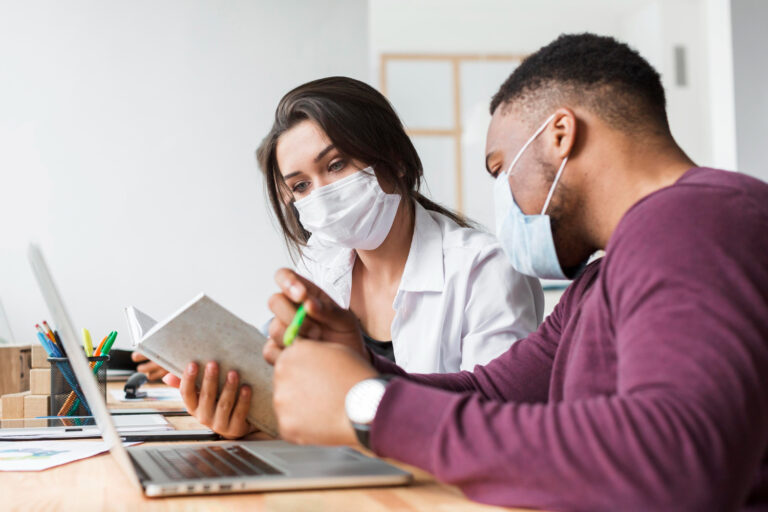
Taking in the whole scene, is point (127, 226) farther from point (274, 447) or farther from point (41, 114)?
point (274, 447)

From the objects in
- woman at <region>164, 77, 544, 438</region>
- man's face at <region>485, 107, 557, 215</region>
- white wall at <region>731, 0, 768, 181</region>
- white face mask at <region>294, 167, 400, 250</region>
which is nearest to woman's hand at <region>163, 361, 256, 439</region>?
man's face at <region>485, 107, 557, 215</region>

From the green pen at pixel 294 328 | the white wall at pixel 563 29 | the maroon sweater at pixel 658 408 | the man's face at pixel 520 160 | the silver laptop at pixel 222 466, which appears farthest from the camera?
the white wall at pixel 563 29

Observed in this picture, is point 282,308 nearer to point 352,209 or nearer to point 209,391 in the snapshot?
point 209,391

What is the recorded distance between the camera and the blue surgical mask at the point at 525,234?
3.36 feet

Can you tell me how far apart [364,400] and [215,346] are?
0.35 metres

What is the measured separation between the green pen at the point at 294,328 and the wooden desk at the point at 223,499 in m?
0.19

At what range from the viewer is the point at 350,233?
1717 millimetres

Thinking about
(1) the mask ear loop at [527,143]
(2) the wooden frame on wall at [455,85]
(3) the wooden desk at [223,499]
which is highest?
(2) the wooden frame on wall at [455,85]

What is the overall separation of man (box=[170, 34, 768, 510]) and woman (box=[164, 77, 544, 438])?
637 mm

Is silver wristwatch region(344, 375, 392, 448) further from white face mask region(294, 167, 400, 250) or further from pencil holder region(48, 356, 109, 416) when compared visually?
white face mask region(294, 167, 400, 250)

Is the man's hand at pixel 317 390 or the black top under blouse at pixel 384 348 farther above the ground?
the man's hand at pixel 317 390

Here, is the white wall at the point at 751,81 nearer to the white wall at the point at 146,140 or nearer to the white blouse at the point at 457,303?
the white wall at the point at 146,140

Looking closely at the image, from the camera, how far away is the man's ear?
0.90 meters

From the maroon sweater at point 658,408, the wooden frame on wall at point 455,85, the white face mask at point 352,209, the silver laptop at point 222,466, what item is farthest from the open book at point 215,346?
the wooden frame on wall at point 455,85
